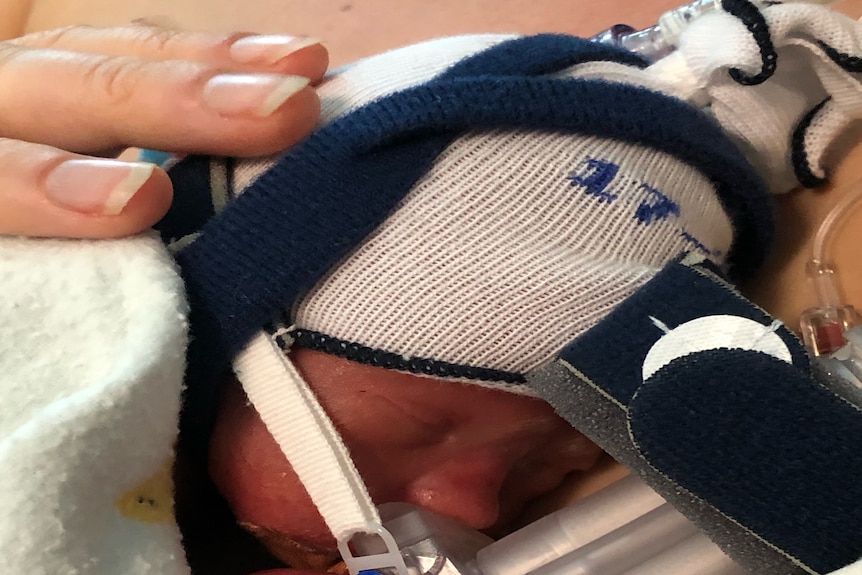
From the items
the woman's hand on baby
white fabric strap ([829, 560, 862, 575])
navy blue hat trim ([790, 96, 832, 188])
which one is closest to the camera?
white fabric strap ([829, 560, 862, 575])

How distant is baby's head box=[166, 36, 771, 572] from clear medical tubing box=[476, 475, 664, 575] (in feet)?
0.08

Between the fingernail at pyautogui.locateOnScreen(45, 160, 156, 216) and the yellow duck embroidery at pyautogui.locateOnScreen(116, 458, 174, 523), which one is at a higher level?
the fingernail at pyautogui.locateOnScreen(45, 160, 156, 216)

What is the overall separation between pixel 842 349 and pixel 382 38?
552mm

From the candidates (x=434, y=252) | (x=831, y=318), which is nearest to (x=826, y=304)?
(x=831, y=318)

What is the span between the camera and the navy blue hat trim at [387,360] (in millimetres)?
384

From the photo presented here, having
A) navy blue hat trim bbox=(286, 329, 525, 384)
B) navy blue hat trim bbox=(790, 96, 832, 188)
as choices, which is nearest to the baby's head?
navy blue hat trim bbox=(286, 329, 525, 384)

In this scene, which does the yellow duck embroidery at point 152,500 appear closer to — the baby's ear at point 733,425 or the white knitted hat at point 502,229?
the white knitted hat at point 502,229

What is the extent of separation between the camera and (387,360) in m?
0.38

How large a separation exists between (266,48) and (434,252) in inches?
6.8

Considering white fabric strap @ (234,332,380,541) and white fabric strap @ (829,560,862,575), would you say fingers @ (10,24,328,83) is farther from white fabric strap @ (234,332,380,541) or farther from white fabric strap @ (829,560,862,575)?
white fabric strap @ (829,560,862,575)

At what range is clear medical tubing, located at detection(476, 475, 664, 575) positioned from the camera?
1.40 ft

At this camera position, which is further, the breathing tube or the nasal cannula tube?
the nasal cannula tube

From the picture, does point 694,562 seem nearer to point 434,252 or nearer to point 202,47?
point 434,252

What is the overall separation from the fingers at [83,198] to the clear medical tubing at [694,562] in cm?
31
